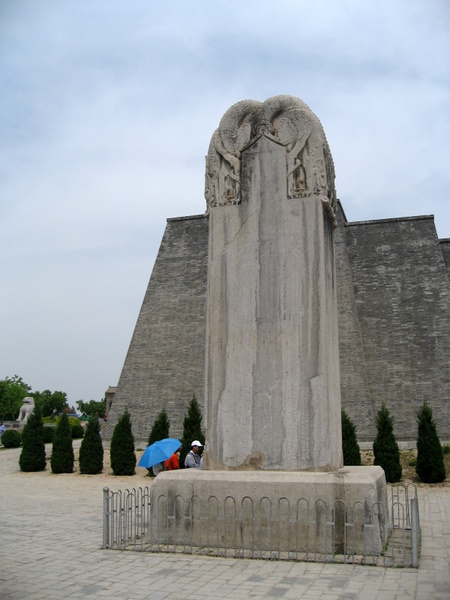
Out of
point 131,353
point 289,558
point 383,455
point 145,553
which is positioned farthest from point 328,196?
point 131,353

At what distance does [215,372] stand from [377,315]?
2152 cm

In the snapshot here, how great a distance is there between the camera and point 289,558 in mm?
5867

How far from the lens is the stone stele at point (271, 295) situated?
6.52 meters

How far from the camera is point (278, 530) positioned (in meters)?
6.03

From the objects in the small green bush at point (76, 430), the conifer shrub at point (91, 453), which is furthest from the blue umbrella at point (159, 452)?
the small green bush at point (76, 430)

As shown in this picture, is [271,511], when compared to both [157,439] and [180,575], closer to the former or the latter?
[180,575]

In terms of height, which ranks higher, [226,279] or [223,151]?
[223,151]

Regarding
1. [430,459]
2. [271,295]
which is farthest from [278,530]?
[430,459]

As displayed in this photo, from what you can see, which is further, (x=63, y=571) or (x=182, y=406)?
(x=182, y=406)

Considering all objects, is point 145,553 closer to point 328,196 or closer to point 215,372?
point 215,372

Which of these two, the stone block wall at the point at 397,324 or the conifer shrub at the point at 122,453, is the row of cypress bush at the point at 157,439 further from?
the stone block wall at the point at 397,324

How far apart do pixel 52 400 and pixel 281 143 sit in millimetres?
83915

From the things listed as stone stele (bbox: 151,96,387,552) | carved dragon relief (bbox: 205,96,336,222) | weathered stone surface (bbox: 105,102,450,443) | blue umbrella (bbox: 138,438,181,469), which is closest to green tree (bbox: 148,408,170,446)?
weathered stone surface (bbox: 105,102,450,443)

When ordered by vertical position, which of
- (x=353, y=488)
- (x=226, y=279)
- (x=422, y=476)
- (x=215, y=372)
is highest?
(x=226, y=279)
